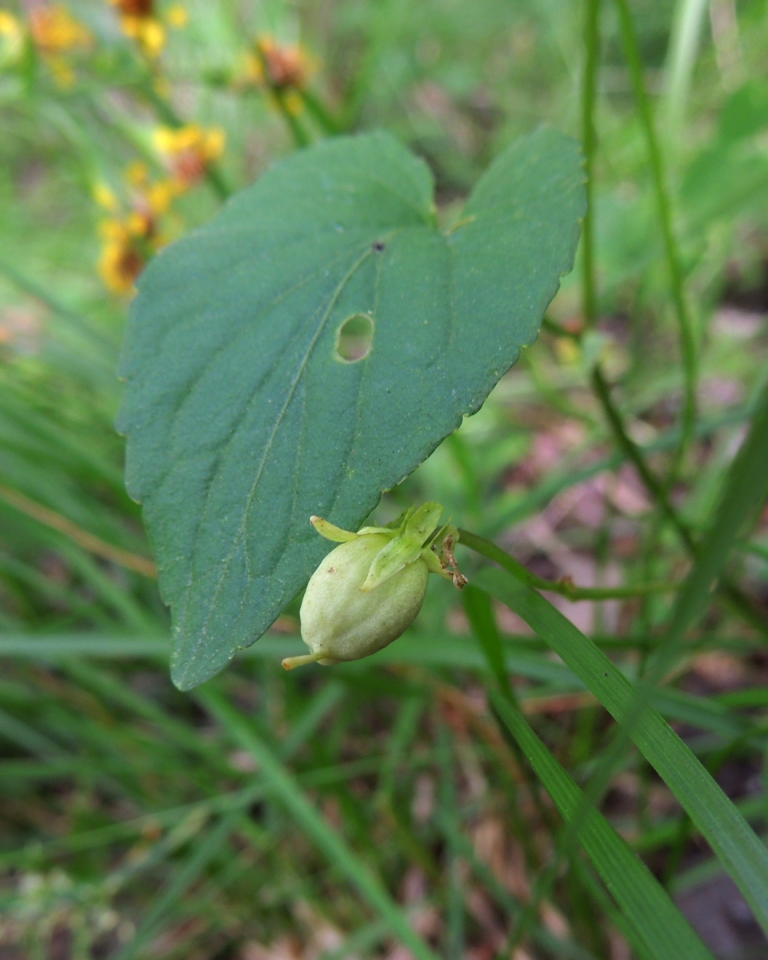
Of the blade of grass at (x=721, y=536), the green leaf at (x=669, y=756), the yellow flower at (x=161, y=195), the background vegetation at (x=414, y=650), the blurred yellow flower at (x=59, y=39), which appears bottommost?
the background vegetation at (x=414, y=650)

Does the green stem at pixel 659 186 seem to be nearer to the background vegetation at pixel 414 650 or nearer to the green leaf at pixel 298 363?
the background vegetation at pixel 414 650

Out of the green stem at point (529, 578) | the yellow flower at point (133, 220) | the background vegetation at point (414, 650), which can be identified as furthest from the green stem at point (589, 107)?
the yellow flower at point (133, 220)

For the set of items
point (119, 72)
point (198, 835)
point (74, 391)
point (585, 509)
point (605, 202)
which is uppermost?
point (119, 72)

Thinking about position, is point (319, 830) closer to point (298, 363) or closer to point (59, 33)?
point (298, 363)

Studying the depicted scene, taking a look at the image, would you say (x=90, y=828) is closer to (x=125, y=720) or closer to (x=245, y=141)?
(x=125, y=720)

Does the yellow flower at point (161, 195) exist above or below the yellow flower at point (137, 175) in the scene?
below

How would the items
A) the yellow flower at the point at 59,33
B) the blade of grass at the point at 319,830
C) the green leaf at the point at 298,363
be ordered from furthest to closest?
1. the yellow flower at the point at 59,33
2. the blade of grass at the point at 319,830
3. the green leaf at the point at 298,363

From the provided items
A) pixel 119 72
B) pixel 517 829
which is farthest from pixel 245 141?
pixel 517 829
